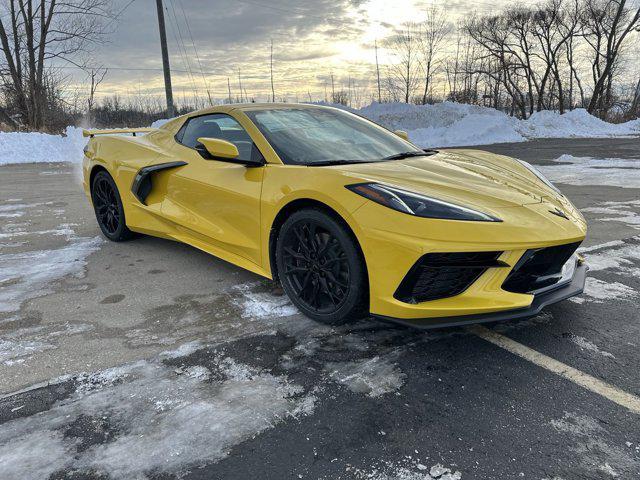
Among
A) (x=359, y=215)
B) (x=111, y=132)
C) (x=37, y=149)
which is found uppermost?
(x=37, y=149)

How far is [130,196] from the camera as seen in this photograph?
13.3 feet

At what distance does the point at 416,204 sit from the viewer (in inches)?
89.0

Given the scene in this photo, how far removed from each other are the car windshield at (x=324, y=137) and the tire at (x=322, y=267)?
0.45m

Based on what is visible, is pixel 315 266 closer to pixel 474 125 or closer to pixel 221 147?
pixel 221 147

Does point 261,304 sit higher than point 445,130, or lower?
lower

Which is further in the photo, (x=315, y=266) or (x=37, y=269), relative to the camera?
(x=37, y=269)

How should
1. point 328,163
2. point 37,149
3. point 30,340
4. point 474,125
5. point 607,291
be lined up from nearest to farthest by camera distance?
point 30,340
point 328,163
point 607,291
point 37,149
point 474,125

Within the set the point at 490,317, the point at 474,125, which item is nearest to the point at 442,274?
the point at 490,317

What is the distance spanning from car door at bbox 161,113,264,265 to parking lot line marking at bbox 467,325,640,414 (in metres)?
1.50

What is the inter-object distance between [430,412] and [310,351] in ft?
2.35

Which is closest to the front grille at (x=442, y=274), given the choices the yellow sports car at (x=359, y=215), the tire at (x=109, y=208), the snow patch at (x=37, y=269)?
the yellow sports car at (x=359, y=215)

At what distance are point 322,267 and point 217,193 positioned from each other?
103 centimetres

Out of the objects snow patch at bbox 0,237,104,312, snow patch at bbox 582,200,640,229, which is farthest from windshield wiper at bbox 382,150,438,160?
snow patch at bbox 582,200,640,229

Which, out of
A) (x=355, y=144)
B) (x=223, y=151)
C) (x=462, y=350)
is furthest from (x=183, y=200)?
(x=462, y=350)
